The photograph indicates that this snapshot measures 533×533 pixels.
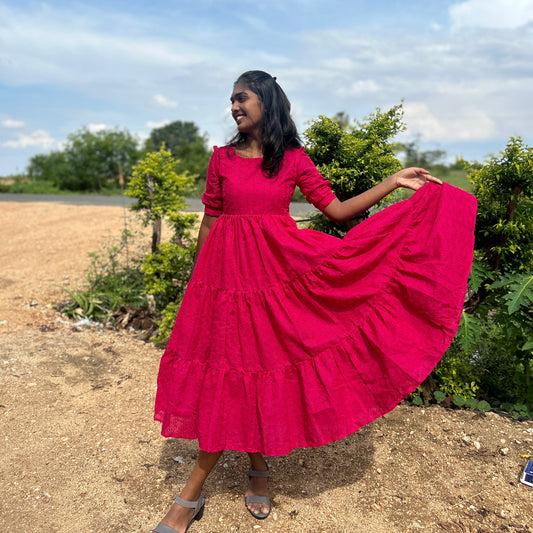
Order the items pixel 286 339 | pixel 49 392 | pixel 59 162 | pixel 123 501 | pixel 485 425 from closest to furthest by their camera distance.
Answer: pixel 286 339 → pixel 123 501 → pixel 485 425 → pixel 49 392 → pixel 59 162

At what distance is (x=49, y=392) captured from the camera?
13.2 feet

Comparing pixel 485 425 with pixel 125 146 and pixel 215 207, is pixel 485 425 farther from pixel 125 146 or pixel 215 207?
pixel 125 146

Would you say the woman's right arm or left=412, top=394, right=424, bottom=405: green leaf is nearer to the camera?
the woman's right arm

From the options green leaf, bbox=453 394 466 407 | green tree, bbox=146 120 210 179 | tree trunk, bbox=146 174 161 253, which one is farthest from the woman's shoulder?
green tree, bbox=146 120 210 179

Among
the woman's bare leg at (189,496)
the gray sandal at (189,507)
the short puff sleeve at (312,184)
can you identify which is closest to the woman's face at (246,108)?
the short puff sleeve at (312,184)

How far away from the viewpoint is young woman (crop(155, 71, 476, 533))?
2395 millimetres

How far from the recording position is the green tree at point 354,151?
11.6 ft

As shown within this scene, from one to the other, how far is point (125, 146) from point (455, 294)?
23906mm

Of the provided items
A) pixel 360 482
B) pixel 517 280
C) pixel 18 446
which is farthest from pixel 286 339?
pixel 18 446

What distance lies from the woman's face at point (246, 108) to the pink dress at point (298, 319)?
181mm

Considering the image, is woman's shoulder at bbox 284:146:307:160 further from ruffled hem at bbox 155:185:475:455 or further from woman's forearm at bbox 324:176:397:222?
ruffled hem at bbox 155:185:475:455

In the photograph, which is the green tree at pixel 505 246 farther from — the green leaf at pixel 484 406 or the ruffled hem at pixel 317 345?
the ruffled hem at pixel 317 345

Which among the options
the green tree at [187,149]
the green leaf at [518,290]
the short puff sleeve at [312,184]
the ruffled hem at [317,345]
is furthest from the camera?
the green tree at [187,149]

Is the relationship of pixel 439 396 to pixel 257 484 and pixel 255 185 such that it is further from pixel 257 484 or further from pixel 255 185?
pixel 255 185
